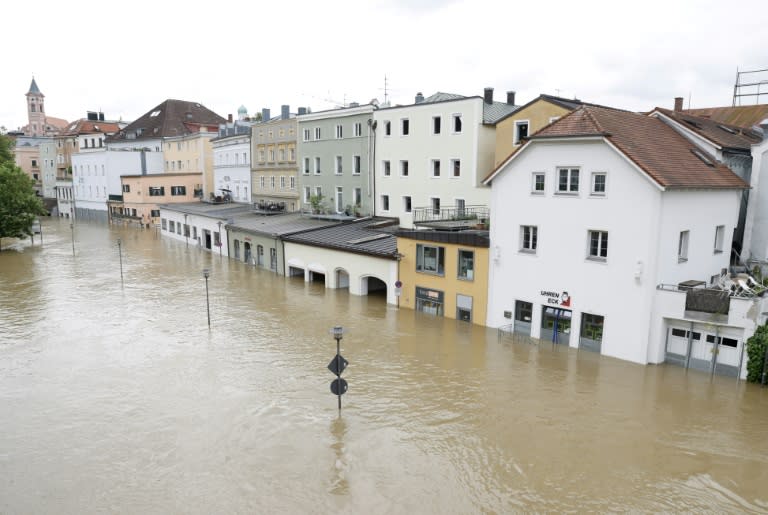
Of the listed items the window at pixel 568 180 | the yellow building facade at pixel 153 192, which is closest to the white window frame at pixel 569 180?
the window at pixel 568 180

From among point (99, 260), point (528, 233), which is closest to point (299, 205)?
point (99, 260)

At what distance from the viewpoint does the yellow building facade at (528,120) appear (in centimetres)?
2764

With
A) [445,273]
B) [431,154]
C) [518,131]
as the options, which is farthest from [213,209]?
[518,131]

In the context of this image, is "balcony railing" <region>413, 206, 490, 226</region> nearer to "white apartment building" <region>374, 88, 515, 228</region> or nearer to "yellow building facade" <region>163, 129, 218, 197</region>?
"white apartment building" <region>374, 88, 515, 228</region>

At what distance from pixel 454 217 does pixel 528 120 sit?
639cm

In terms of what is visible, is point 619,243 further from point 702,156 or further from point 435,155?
point 435,155

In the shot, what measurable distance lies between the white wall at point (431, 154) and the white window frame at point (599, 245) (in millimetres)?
10401

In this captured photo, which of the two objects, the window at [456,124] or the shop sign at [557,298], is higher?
the window at [456,124]

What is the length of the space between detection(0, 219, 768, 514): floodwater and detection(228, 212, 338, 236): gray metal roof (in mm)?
12884

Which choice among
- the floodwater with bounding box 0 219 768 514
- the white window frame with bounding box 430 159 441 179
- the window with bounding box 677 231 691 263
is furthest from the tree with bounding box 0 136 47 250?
the window with bounding box 677 231 691 263

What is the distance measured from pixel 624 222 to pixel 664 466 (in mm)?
9399

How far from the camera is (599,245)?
836 inches

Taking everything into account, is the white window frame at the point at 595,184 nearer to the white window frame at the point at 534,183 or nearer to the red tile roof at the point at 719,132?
the white window frame at the point at 534,183

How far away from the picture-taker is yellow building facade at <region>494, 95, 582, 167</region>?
27641 millimetres
